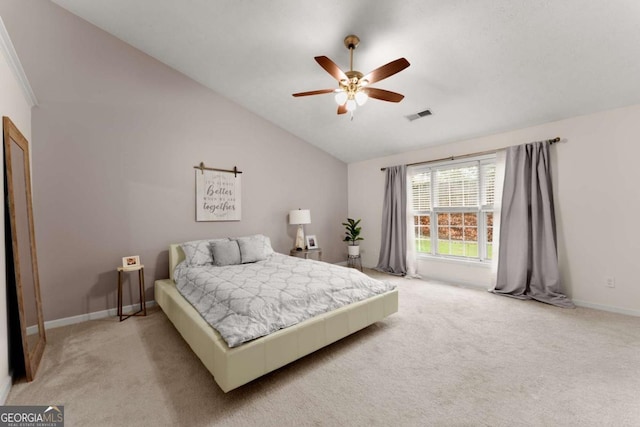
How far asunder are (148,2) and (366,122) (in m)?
2.90

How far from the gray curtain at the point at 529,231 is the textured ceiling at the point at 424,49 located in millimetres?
528

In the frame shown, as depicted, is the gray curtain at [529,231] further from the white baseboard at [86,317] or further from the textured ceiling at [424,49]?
the white baseboard at [86,317]

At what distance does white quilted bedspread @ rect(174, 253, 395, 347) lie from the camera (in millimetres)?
1889

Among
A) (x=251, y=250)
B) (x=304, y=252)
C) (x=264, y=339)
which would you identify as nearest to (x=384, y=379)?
(x=264, y=339)

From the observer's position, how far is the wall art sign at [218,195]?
12.4 ft

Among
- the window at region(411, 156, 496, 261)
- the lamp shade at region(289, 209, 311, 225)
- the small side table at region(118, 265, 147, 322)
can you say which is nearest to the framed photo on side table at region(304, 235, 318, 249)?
the lamp shade at region(289, 209, 311, 225)

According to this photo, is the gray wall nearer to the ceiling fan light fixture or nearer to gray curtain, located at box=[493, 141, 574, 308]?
the ceiling fan light fixture

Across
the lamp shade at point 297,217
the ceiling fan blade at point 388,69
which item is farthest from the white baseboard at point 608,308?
the lamp shade at point 297,217

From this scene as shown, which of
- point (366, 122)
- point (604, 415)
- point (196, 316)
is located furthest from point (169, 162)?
point (604, 415)

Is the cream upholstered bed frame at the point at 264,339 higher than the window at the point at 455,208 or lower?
lower

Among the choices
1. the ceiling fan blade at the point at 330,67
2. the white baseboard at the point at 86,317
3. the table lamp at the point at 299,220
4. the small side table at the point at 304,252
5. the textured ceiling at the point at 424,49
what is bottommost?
the white baseboard at the point at 86,317

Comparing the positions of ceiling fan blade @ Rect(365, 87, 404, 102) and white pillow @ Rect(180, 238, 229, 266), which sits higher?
ceiling fan blade @ Rect(365, 87, 404, 102)

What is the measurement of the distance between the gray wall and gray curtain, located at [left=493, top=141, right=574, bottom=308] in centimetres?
376

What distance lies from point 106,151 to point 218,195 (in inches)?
53.7
